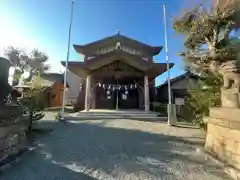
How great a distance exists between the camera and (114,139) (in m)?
5.95

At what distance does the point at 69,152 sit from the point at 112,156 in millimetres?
1348

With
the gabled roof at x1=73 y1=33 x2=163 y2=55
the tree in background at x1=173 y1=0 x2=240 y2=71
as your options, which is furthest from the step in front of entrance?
the gabled roof at x1=73 y1=33 x2=163 y2=55

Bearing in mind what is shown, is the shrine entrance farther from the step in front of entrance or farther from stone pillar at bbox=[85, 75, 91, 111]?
the step in front of entrance

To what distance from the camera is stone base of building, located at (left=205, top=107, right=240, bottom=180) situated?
126 inches

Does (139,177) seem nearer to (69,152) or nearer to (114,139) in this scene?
(69,152)

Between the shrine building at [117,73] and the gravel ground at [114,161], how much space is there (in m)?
6.43

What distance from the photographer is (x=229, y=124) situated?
3.49 metres

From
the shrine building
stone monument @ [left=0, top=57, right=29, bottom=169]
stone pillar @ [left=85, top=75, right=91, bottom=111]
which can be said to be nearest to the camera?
stone monument @ [left=0, top=57, right=29, bottom=169]

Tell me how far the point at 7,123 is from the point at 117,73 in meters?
9.92

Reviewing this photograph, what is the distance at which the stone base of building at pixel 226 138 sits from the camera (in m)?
3.21

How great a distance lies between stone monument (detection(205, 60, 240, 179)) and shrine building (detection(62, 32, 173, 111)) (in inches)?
316

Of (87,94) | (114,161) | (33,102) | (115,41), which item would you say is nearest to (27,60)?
(115,41)

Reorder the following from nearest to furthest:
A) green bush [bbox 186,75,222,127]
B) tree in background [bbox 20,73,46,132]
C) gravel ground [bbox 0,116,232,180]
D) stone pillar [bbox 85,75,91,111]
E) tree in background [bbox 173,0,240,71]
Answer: gravel ground [bbox 0,116,232,180] → tree in background [bbox 173,0,240,71] → green bush [bbox 186,75,222,127] → tree in background [bbox 20,73,46,132] → stone pillar [bbox 85,75,91,111]

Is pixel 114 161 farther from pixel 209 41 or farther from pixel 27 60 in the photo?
pixel 27 60
